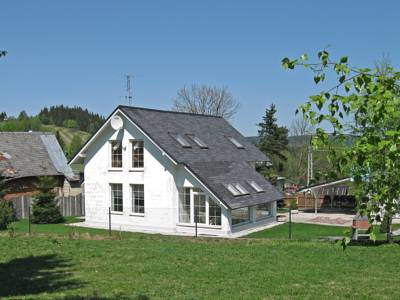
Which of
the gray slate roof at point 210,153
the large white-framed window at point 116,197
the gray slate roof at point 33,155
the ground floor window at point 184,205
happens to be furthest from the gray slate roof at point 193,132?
the gray slate roof at point 33,155

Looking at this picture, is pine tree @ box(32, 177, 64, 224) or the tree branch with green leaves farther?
pine tree @ box(32, 177, 64, 224)

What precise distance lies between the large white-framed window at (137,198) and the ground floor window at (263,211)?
671 centimetres

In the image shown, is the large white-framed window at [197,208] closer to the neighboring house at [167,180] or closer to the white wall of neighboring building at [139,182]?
the neighboring house at [167,180]

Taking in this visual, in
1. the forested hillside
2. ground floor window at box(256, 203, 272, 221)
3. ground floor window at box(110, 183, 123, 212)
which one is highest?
the forested hillside

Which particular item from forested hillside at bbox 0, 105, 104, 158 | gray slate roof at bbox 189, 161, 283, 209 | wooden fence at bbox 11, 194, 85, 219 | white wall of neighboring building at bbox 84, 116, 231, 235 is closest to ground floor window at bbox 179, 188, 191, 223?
white wall of neighboring building at bbox 84, 116, 231, 235

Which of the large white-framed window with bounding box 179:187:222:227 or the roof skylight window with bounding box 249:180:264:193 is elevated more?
the roof skylight window with bounding box 249:180:264:193

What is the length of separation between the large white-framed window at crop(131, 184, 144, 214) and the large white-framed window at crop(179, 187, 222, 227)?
2607mm

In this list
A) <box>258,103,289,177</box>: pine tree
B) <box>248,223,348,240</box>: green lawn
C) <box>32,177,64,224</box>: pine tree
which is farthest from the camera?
<box>258,103,289,177</box>: pine tree

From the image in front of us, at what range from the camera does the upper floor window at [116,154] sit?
29.8m

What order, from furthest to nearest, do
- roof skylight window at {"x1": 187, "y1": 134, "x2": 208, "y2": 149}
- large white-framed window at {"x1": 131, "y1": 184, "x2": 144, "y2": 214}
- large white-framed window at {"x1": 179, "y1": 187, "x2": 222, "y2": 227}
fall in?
roof skylight window at {"x1": 187, "y1": 134, "x2": 208, "y2": 149} → large white-framed window at {"x1": 131, "y1": 184, "x2": 144, "y2": 214} → large white-framed window at {"x1": 179, "y1": 187, "x2": 222, "y2": 227}

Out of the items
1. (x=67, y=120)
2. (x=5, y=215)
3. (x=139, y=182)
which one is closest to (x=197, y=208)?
(x=139, y=182)

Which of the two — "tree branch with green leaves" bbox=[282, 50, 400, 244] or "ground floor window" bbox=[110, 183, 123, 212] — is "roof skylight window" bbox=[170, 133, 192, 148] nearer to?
"ground floor window" bbox=[110, 183, 123, 212]

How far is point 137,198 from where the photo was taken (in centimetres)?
2923

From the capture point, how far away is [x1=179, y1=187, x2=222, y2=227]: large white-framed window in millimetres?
26266
